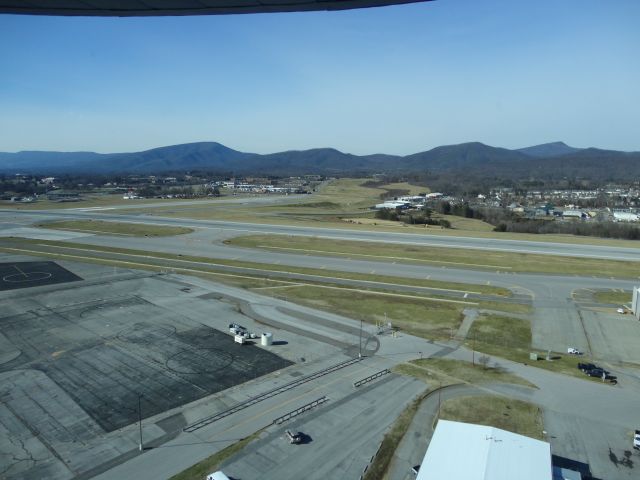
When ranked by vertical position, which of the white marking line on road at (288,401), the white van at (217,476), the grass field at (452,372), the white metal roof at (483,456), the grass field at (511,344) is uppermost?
the white metal roof at (483,456)

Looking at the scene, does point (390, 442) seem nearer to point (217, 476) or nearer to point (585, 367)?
point (217, 476)

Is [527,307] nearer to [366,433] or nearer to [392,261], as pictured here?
[392,261]

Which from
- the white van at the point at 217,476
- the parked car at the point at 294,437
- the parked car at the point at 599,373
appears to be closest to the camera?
the white van at the point at 217,476

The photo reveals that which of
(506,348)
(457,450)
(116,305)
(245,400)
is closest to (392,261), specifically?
(506,348)

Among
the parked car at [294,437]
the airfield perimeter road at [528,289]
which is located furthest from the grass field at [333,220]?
the parked car at [294,437]

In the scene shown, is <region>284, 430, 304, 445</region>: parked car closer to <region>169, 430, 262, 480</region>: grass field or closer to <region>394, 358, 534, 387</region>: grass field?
<region>169, 430, 262, 480</region>: grass field

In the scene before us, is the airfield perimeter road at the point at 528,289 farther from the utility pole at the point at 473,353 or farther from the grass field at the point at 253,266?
the grass field at the point at 253,266
